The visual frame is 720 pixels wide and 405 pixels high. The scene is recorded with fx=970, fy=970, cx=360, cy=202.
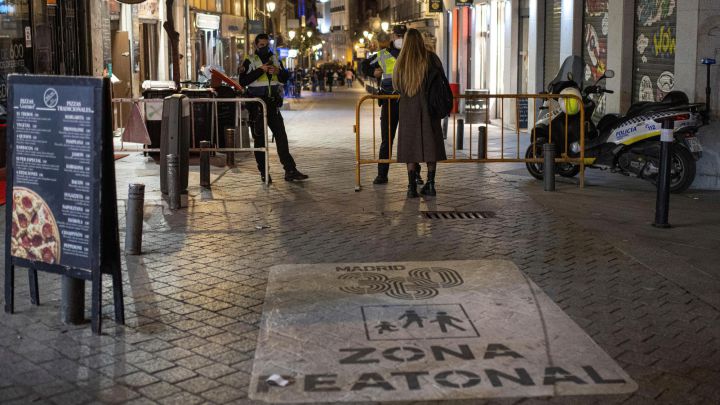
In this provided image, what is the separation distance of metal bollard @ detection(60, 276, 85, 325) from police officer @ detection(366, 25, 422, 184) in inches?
256

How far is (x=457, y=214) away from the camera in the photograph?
10250 millimetres

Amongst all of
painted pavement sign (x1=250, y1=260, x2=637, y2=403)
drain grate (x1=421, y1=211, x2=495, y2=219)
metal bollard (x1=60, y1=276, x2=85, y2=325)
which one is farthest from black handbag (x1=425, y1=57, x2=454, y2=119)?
metal bollard (x1=60, y1=276, x2=85, y2=325)

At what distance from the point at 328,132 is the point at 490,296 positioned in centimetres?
1554

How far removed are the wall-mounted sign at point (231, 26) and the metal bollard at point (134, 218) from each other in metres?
39.1

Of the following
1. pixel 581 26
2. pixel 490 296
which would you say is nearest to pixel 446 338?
pixel 490 296

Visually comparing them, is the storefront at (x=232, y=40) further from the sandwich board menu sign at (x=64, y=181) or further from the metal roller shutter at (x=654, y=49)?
the sandwich board menu sign at (x=64, y=181)

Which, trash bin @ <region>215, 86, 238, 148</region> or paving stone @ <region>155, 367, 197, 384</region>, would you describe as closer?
paving stone @ <region>155, 367, 197, 384</region>

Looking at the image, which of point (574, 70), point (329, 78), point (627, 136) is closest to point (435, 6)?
point (574, 70)

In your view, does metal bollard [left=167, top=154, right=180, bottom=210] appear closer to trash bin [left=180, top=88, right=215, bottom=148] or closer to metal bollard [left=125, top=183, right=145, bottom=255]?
metal bollard [left=125, top=183, right=145, bottom=255]

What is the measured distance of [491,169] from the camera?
14.0 m

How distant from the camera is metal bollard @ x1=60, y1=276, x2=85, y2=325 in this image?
617 centimetres

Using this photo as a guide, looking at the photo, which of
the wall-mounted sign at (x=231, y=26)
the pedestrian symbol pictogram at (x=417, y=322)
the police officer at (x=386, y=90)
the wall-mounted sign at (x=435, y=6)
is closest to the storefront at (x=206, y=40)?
the wall-mounted sign at (x=231, y=26)

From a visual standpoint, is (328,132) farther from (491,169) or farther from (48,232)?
(48,232)

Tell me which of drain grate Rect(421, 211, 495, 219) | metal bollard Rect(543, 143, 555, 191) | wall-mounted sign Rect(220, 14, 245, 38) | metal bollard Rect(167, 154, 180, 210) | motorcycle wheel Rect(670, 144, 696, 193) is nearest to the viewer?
drain grate Rect(421, 211, 495, 219)
